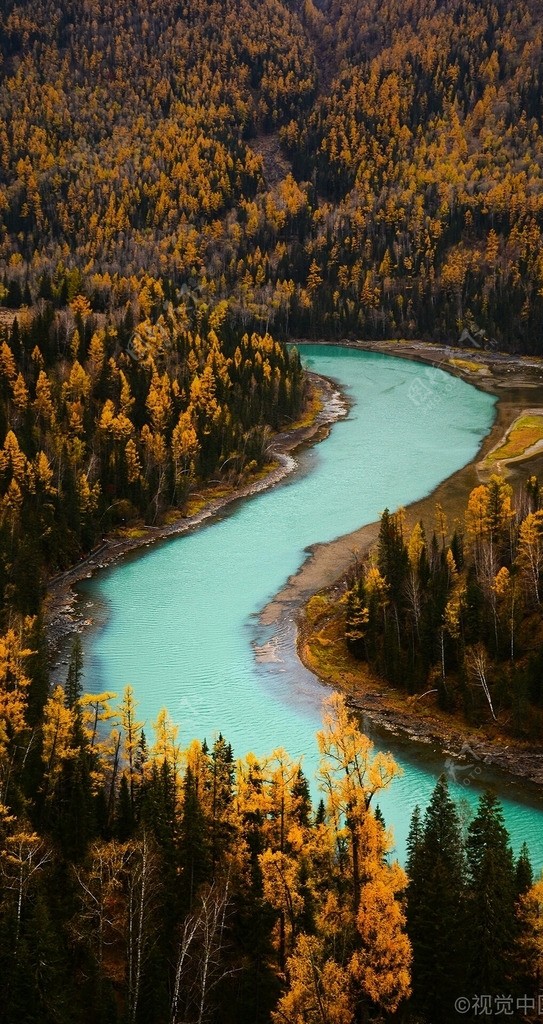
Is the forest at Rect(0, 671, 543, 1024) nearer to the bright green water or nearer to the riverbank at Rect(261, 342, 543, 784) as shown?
the bright green water

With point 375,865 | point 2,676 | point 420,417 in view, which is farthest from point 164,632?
point 420,417

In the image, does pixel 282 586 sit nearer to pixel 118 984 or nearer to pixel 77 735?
pixel 77 735

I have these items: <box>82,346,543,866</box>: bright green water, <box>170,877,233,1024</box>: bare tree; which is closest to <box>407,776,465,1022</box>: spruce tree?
<box>170,877,233,1024</box>: bare tree

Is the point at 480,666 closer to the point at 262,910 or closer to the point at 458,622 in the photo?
the point at 458,622

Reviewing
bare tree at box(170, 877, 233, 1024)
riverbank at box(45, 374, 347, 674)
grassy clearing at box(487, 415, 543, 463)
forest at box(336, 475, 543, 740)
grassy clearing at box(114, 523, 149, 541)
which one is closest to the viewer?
bare tree at box(170, 877, 233, 1024)

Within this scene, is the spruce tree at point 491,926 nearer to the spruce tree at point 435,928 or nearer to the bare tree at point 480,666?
the spruce tree at point 435,928

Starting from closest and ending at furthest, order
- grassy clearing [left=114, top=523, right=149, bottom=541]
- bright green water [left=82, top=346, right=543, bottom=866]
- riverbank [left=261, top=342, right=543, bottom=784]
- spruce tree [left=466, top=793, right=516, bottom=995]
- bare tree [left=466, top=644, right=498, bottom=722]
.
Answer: spruce tree [left=466, top=793, right=516, bottom=995] < riverbank [left=261, top=342, right=543, bottom=784] < bright green water [left=82, top=346, right=543, bottom=866] < bare tree [left=466, top=644, right=498, bottom=722] < grassy clearing [left=114, top=523, right=149, bottom=541]

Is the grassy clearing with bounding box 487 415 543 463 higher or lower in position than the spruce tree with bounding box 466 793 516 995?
higher
